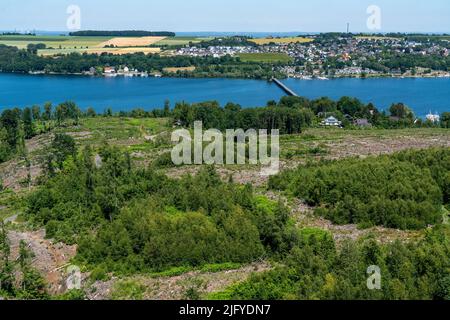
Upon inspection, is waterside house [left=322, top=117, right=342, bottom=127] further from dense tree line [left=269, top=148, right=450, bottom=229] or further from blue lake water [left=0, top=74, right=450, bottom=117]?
dense tree line [left=269, top=148, right=450, bottom=229]

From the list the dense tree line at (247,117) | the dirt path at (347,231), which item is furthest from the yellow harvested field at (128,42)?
the dirt path at (347,231)

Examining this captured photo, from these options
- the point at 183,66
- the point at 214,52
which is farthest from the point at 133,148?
the point at 214,52

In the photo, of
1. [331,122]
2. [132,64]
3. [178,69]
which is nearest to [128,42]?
[132,64]

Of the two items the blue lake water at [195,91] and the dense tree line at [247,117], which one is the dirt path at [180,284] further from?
the blue lake water at [195,91]

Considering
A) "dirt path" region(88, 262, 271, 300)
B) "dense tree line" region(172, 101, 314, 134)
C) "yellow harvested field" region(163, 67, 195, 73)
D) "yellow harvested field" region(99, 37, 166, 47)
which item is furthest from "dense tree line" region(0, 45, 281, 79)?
"dirt path" region(88, 262, 271, 300)
